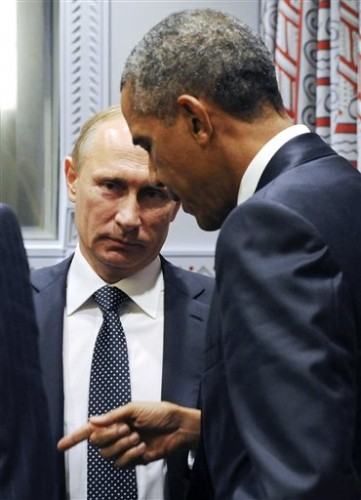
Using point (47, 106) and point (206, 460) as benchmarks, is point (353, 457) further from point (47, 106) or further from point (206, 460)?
point (47, 106)

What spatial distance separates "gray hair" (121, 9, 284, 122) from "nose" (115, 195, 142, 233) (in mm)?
481

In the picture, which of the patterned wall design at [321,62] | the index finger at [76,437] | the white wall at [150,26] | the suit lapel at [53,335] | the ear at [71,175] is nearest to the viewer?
the index finger at [76,437]

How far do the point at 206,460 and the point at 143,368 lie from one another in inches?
16.4

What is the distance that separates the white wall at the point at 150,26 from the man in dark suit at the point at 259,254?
1623mm

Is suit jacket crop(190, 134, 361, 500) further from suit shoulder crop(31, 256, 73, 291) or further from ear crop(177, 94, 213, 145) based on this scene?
suit shoulder crop(31, 256, 73, 291)

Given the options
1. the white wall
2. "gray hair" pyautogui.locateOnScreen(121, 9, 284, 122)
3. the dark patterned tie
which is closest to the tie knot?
the dark patterned tie

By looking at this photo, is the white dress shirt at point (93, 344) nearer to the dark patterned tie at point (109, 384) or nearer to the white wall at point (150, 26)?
the dark patterned tie at point (109, 384)

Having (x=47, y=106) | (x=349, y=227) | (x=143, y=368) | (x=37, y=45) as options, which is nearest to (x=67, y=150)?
(x=47, y=106)

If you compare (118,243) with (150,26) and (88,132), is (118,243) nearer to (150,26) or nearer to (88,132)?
(88,132)

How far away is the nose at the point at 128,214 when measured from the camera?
1.58 m

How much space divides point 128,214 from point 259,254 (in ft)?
2.17

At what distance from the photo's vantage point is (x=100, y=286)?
5.18ft

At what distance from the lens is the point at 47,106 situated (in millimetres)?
2832

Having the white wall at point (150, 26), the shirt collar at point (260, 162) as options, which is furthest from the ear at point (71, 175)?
the white wall at point (150, 26)
